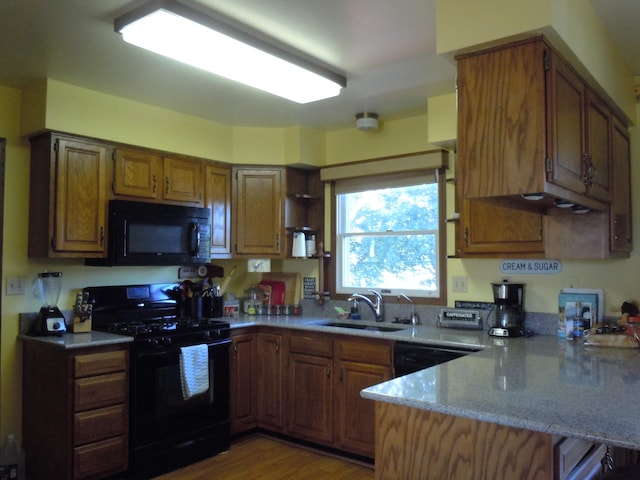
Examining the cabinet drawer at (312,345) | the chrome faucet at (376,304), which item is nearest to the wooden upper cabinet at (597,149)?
the chrome faucet at (376,304)

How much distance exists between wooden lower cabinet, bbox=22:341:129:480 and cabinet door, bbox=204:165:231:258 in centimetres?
117

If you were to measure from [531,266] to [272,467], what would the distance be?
2088 millimetres

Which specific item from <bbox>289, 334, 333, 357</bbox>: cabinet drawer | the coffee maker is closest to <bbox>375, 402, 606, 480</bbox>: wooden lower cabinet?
the coffee maker

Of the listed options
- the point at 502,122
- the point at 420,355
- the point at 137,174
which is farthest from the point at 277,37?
the point at 420,355

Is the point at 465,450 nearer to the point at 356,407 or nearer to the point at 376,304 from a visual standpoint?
the point at 356,407

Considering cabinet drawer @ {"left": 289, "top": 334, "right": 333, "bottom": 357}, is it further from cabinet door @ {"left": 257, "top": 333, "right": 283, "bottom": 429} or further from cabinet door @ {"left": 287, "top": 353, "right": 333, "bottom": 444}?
cabinet door @ {"left": 257, "top": 333, "right": 283, "bottom": 429}

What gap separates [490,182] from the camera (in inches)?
75.0

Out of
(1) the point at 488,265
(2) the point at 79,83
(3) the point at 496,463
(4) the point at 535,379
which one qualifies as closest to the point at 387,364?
(1) the point at 488,265

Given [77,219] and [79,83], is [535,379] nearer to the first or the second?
[77,219]

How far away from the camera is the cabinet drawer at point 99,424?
112 inches

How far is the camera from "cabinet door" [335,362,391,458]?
3258 millimetres

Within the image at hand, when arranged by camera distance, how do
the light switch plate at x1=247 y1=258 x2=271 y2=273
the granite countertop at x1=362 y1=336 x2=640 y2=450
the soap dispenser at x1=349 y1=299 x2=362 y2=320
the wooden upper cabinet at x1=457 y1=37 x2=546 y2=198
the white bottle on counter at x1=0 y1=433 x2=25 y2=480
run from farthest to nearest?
the light switch plate at x1=247 y1=258 x2=271 y2=273 → the soap dispenser at x1=349 y1=299 x2=362 y2=320 → the white bottle on counter at x1=0 y1=433 x2=25 y2=480 → the wooden upper cabinet at x1=457 y1=37 x2=546 y2=198 → the granite countertop at x1=362 y1=336 x2=640 y2=450

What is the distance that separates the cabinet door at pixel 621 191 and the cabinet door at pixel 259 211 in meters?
2.35

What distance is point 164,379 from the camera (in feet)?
10.6
